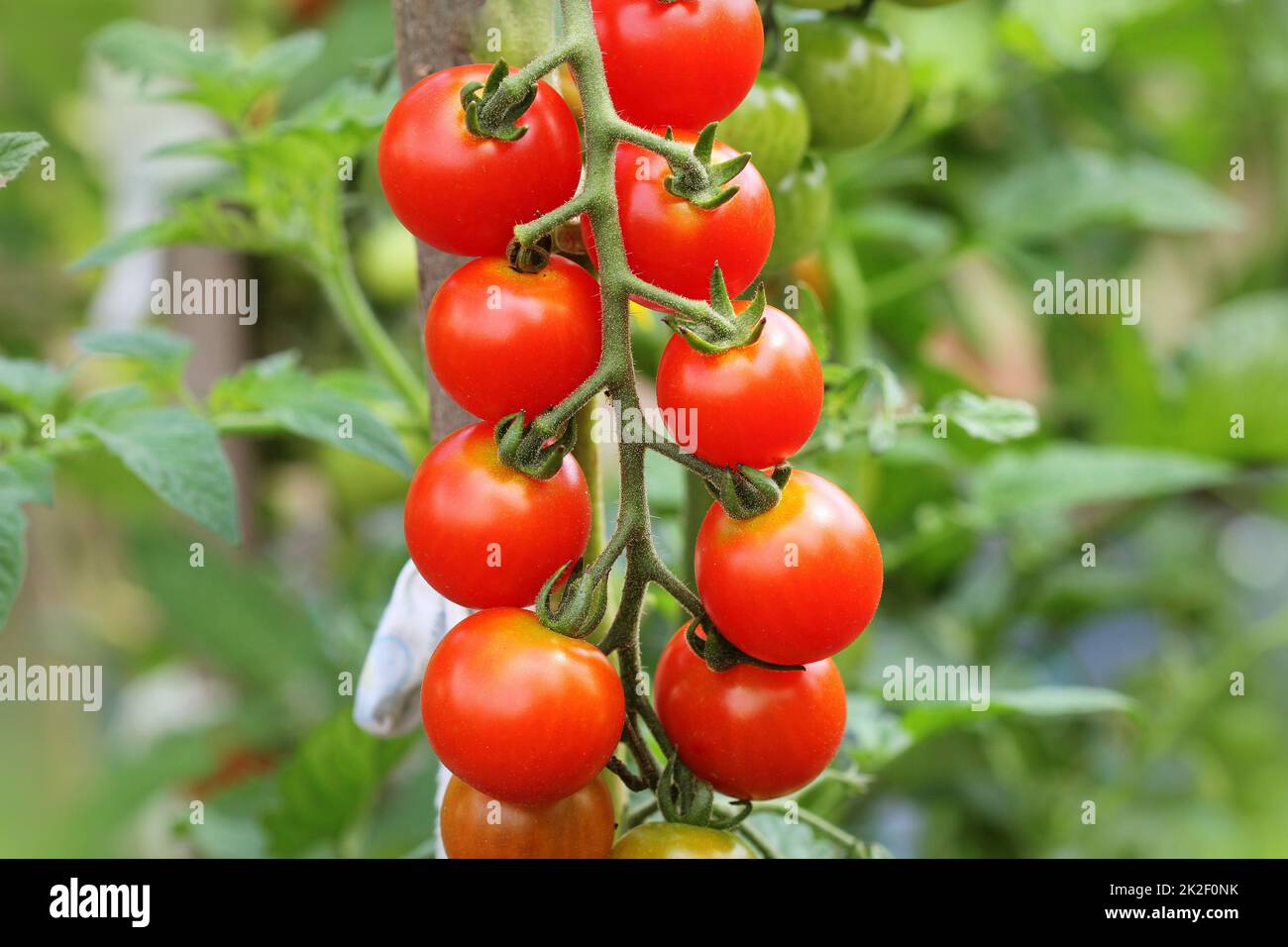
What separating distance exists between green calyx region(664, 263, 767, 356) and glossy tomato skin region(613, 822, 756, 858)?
123 mm

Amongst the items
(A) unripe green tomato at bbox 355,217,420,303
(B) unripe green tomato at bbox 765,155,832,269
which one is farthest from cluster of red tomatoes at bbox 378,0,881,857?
(A) unripe green tomato at bbox 355,217,420,303

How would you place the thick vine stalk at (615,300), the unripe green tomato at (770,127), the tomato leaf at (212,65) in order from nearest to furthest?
the thick vine stalk at (615,300)
the unripe green tomato at (770,127)
the tomato leaf at (212,65)

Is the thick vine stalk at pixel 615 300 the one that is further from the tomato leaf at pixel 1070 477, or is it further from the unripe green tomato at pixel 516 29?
the tomato leaf at pixel 1070 477

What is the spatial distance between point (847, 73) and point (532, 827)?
0.26 metres

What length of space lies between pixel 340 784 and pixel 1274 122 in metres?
1.01

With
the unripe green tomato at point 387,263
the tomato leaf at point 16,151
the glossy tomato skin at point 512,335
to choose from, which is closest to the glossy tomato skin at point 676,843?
the glossy tomato skin at point 512,335

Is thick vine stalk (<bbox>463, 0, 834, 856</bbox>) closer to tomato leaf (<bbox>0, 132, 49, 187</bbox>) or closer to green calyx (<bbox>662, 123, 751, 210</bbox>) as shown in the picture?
green calyx (<bbox>662, 123, 751, 210</bbox>)

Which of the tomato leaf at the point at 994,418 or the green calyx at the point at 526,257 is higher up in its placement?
the green calyx at the point at 526,257

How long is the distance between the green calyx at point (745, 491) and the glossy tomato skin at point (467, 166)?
8 cm

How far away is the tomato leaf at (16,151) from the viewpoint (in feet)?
1.01

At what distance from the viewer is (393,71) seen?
0.48 metres

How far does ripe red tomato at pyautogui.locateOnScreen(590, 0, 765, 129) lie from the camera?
0.29 metres
